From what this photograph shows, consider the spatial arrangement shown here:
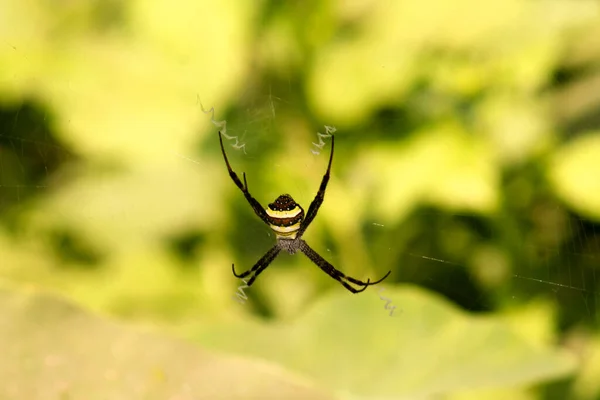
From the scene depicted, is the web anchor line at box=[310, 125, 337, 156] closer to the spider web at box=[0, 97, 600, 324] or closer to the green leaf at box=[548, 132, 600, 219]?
the spider web at box=[0, 97, 600, 324]

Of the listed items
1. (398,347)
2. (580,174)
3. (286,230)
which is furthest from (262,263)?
(580,174)

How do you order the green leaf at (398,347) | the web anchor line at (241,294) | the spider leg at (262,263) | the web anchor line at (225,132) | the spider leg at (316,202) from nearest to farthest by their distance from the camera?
the green leaf at (398,347) < the spider leg at (316,202) < the web anchor line at (225,132) < the spider leg at (262,263) < the web anchor line at (241,294)

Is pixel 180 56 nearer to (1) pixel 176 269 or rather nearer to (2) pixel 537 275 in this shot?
(1) pixel 176 269

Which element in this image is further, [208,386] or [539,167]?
[539,167]

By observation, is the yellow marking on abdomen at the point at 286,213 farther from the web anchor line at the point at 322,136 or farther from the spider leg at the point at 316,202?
the web anchor line at the point at 322,136

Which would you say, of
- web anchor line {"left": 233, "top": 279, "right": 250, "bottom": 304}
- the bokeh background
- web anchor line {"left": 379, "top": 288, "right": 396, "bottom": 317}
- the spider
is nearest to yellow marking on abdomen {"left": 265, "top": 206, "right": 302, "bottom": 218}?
the spider

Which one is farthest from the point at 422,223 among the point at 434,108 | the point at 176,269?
the point at 176,269

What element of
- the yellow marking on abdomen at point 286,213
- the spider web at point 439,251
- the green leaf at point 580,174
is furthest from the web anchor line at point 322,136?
the green leaf at point 580,174
